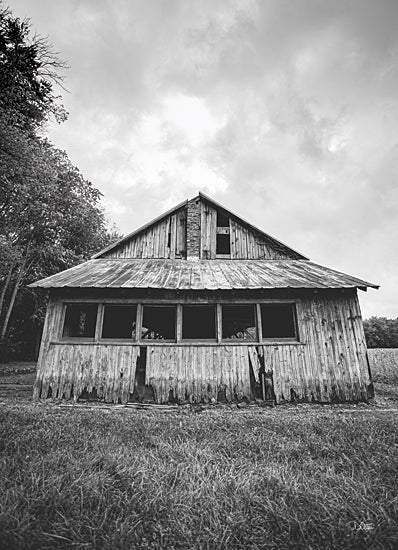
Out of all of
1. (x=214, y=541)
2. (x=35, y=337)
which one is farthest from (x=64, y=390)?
(x=35, y=337)

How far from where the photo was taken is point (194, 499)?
117 inches

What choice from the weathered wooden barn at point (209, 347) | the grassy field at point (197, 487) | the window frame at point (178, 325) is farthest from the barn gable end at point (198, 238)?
the grassy field at point (197, 487)

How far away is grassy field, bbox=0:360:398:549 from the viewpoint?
2436mm

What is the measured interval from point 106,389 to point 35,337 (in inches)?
799

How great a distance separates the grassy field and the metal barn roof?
445cm

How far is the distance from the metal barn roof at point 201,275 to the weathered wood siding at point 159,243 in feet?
1.50

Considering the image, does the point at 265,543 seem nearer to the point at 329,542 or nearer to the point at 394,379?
the point at 329,542

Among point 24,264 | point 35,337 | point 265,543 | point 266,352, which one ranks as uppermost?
point 24,264

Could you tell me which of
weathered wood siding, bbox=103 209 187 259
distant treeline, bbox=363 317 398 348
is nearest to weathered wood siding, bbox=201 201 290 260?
weathered wood siding, bbox=103 209 187 259

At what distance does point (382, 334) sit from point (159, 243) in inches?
1801

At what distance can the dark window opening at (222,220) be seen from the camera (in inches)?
527

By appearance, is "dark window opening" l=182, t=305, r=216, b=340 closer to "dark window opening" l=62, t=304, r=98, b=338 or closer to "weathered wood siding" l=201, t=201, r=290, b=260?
"weathered wood siding" l=201, t=201, r=290, b=260

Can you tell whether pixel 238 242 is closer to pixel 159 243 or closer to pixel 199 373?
pixel 159 243

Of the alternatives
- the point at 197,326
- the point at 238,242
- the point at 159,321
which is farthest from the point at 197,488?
the point at 197,326
